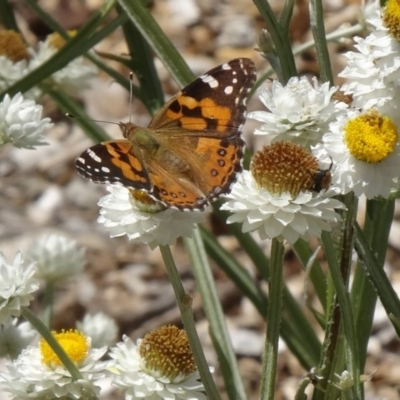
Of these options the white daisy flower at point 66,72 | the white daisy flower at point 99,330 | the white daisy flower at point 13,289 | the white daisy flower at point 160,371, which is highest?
the white daisy flower at point 66,72

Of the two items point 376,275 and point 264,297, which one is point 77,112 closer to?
point 264,297

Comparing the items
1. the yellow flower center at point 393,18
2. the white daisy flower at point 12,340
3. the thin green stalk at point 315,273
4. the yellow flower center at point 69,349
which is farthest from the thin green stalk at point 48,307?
the yellow flower center at point 393,18

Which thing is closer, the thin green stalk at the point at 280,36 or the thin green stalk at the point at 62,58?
the thin green stalk at the point at 280,36

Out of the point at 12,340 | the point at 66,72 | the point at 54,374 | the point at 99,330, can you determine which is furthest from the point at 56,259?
the point at 54,374

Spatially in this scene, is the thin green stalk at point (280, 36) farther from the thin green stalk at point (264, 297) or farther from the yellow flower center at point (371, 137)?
the thin green stalk at point (264, 297)

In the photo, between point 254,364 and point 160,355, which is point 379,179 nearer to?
point 160,355

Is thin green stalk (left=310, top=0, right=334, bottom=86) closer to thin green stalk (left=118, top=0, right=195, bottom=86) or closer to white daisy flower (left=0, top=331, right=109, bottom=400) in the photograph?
thin green stalk (left=118, top=0, right=195, bottom=86)

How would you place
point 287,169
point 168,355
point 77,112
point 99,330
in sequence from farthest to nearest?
point 77,112 < point 99,330 < point 168,355 < point 287,169

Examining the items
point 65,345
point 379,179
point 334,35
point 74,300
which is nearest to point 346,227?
point 379,179
